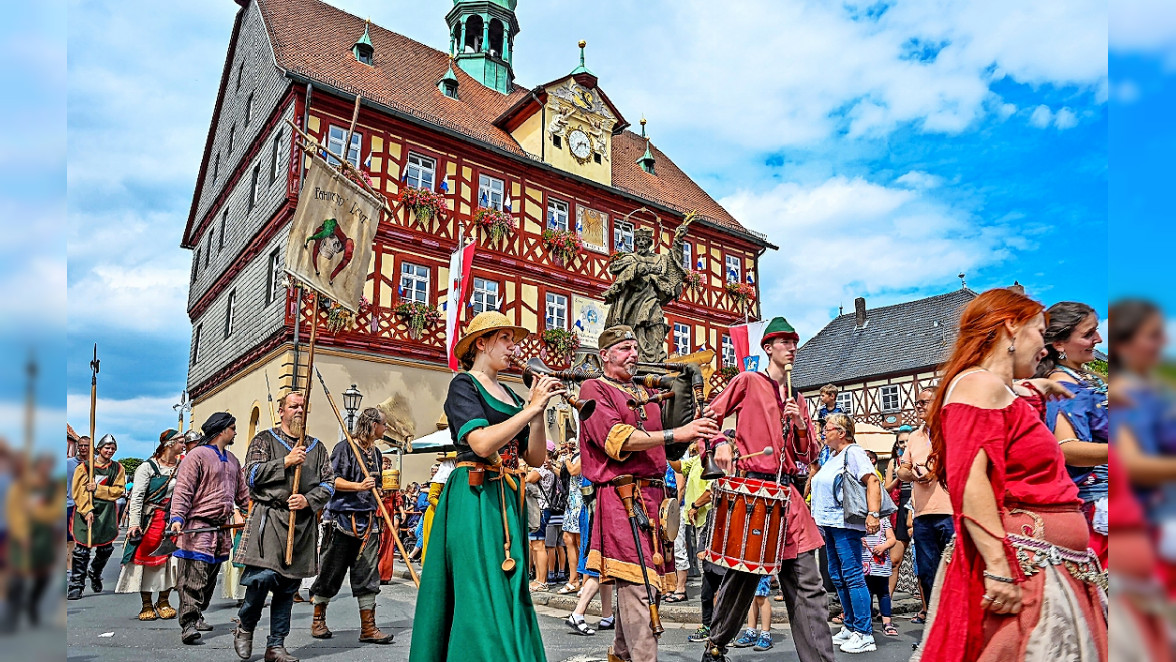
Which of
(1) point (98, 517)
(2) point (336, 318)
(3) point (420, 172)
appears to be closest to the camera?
(1) point (98, 517)

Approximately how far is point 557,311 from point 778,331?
19.8 meters

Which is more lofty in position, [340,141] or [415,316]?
[340,141]

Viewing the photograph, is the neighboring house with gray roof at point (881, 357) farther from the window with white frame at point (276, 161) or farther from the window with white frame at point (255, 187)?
the window with white frame at point (255, 187)

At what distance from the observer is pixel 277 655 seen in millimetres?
5531

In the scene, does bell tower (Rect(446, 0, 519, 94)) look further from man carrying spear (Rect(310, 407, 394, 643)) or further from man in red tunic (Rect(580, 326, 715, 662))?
man in red tunic (Rect(580, 326, 715, 662))

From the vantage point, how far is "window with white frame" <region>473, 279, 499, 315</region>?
22.8m

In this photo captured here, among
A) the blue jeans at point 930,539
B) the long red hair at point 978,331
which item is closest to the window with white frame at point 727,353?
the blue jeans at point 930,539

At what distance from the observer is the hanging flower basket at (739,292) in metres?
29.9

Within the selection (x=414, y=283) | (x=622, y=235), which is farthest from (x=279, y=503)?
(x=622, y=235)

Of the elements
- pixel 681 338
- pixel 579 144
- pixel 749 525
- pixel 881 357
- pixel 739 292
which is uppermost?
pixel 579 144

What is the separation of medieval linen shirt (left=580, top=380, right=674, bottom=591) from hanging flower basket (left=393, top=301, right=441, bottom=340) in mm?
16987

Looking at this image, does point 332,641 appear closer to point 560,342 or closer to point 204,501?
point 204,501

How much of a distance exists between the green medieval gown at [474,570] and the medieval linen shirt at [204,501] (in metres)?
4.13

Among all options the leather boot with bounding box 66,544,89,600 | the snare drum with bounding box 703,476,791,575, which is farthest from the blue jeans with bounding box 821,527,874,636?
the leather boot with bounding box 66,544,89,600
